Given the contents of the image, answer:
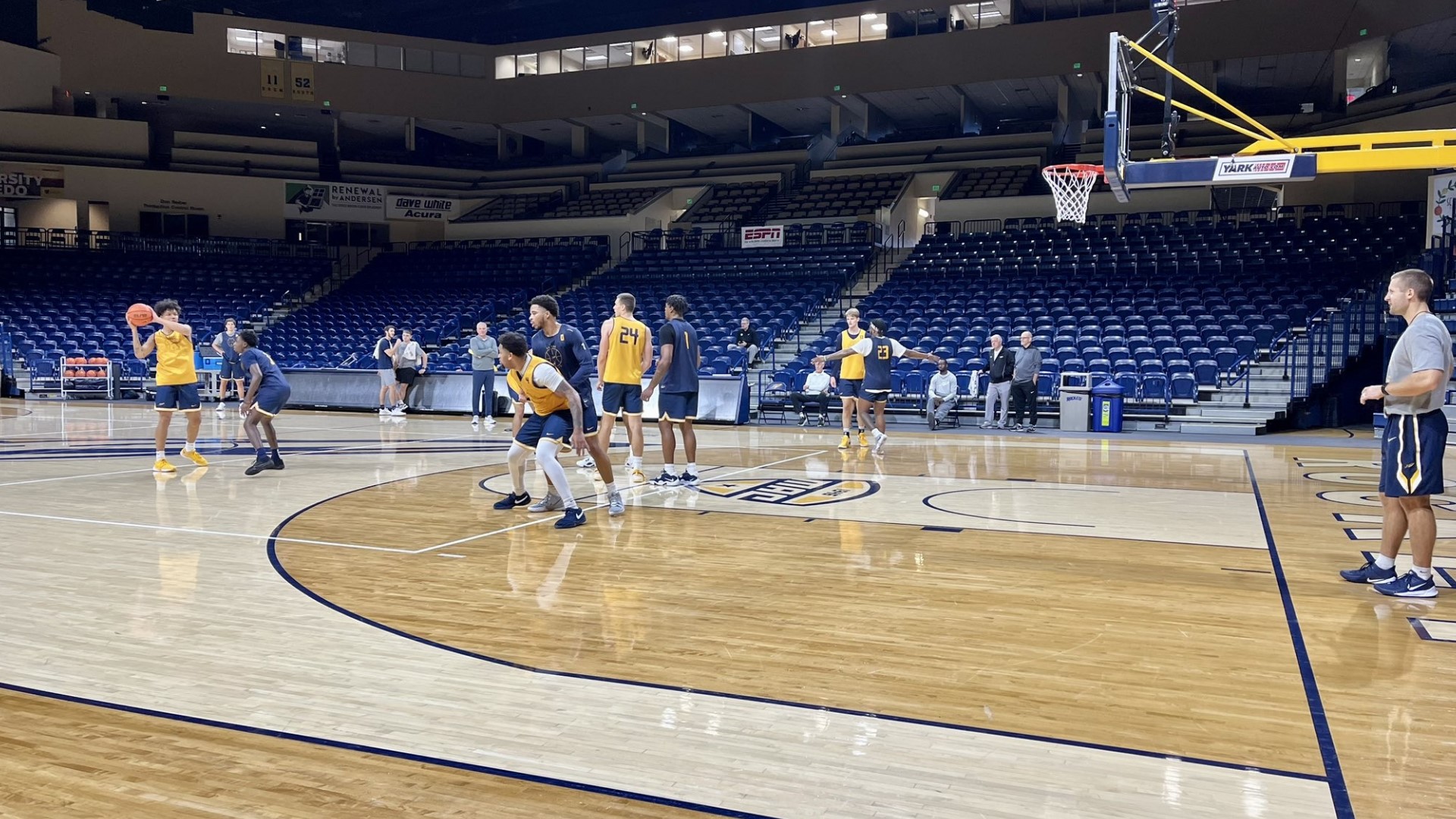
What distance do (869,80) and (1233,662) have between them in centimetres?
2765

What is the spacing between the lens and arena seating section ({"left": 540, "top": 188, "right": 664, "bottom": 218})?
34.7 meters

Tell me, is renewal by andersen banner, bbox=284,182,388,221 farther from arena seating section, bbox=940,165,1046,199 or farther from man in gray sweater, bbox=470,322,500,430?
man in gray sweater, bbox=470,322,500,430

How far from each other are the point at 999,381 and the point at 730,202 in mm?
18388

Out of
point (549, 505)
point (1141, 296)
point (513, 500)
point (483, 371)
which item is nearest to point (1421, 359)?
point (549, 505)

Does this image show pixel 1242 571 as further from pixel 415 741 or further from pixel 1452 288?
A: pixel 1452 288

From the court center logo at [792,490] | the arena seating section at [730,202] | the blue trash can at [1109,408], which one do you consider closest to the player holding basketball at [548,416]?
the court center logo at [792,490]

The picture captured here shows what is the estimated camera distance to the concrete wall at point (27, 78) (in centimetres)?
3027

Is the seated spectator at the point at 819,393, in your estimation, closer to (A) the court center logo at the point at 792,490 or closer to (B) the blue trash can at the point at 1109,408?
(B) the blue trash can at the point at 1109,408

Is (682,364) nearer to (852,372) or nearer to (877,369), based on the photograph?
(852,372)

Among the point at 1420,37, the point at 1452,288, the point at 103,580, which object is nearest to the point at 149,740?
the point at 103,580

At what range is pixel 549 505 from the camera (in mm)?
8047

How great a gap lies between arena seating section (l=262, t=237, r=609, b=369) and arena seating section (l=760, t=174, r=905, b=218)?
20.3ft

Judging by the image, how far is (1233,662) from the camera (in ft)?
13.8

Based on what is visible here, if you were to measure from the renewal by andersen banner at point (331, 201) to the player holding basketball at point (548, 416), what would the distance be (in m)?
30.6
